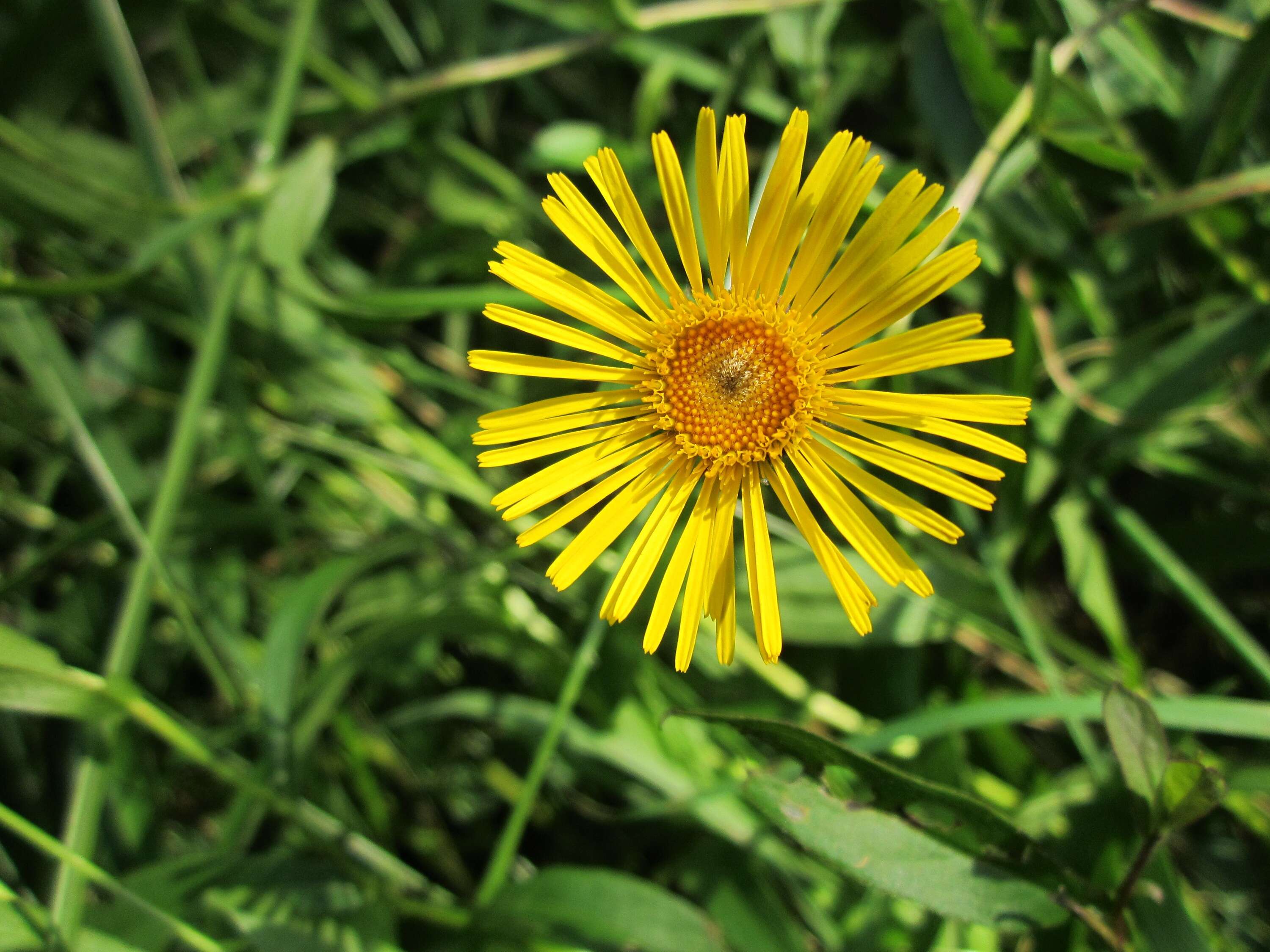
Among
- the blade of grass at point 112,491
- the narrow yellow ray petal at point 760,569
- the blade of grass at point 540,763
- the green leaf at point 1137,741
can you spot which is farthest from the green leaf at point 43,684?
the green leaf at point 1137,741

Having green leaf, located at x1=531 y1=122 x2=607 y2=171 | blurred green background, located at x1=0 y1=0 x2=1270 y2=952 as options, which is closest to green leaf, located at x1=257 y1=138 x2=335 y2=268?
blurred green background, located at x1=0 y1=0 x2=1270 y2=952

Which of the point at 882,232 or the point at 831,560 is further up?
the point at 882,232

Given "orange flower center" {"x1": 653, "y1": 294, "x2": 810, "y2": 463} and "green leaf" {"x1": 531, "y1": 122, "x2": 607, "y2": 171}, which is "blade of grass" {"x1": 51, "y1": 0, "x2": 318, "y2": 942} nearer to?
"green leaf" {"x1": 531, "y1": 122, "x2": 607, "y2": 171}

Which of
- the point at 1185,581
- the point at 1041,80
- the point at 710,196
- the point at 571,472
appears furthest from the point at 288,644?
the point at 1185,581

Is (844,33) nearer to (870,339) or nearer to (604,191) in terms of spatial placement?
(870,339)

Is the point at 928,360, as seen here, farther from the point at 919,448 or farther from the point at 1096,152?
the point at 1096,152

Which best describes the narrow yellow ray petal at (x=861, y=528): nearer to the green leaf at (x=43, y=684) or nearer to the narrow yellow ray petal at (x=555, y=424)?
the narrow yellow ray petal at (x=555, y=424)

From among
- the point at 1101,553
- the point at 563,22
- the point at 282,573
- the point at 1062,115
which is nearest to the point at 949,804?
the point at 1101,553
